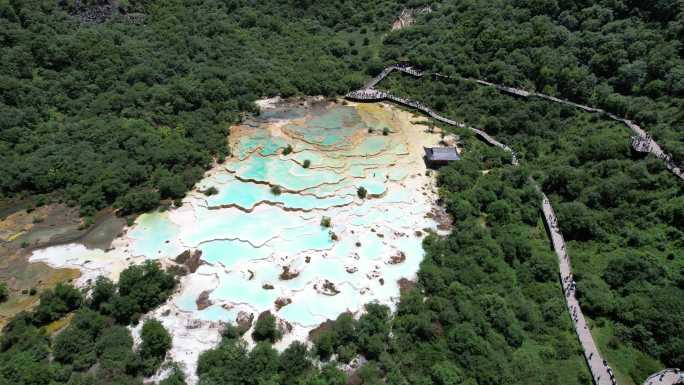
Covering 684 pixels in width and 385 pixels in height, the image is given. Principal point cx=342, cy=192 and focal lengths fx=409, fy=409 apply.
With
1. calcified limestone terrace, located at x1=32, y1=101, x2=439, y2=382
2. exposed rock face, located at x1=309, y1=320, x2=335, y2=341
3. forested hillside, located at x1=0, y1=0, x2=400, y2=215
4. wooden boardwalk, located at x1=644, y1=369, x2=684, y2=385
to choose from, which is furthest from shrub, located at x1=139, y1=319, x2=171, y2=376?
wooden boardwalk, located at x1=644, y1=369, x2=684, y2=385

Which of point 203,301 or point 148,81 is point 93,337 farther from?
point 148,81

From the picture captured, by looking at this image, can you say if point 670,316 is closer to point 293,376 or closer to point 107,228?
point 293,376

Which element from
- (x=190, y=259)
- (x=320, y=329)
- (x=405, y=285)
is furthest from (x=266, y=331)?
(x=405, y=285)

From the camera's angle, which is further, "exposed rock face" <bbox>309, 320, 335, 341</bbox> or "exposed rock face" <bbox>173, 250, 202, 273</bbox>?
"exposed rock face" <bbox>173, 250, 202, 273</bbox>

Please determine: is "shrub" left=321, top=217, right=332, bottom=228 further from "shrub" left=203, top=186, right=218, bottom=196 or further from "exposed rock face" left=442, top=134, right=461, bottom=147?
"exposed rock face" left=442, top=134, right=461, bottom=147

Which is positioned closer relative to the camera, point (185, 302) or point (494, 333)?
point (494, 333)

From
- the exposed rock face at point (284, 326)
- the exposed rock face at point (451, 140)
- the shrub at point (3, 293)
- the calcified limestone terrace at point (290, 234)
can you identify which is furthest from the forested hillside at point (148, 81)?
the exposed rock face at point (284, 326)

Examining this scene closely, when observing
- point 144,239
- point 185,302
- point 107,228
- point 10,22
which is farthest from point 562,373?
point 10,22
